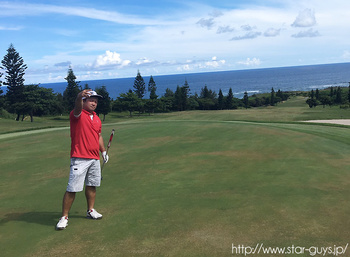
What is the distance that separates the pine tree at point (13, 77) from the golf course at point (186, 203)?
242 ft

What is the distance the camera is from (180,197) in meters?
6.60

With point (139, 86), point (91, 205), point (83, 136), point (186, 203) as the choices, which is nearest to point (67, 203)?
point (91, 205)

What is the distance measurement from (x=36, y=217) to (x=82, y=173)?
1219 mm

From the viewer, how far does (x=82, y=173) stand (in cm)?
576

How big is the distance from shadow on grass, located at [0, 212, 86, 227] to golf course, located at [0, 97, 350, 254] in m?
0.02

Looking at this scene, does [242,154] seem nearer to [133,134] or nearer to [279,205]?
[279,205]

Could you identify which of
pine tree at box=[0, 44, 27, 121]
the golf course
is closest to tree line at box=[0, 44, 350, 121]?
pine tree at box=[0, 44, 27, 121]

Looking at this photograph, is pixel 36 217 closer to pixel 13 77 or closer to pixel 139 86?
pixel 13 77

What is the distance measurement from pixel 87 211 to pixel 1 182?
13.9 feet

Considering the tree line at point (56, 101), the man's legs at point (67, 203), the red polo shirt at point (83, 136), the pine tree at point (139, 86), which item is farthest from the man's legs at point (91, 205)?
the pine tree at point (139, 86)

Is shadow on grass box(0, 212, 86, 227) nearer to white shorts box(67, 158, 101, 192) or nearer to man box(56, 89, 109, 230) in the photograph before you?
man box(56, 89, 109, 230)

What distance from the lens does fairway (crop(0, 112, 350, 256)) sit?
14.9ft

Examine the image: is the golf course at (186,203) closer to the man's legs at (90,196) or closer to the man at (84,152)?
the man's legs at (90,196)

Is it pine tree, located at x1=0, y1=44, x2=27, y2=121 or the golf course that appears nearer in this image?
the golf course
